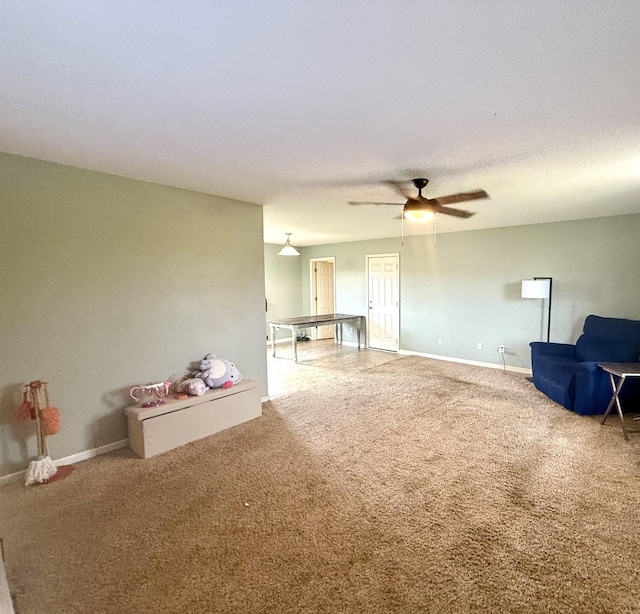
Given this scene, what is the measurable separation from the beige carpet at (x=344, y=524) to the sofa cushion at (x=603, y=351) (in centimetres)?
108

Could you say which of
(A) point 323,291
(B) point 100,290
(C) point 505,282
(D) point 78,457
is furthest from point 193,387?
(A) point 323,291

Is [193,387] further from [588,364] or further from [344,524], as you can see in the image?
[588,364]

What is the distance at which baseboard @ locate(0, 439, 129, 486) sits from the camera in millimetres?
2586

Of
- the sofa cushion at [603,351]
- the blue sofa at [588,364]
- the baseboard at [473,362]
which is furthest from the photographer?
the baseboard at [473,362]

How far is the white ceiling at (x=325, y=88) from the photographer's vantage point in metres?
1.24

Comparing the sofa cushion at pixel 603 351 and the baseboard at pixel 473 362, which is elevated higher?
the sofa cushion at pixel 603 351

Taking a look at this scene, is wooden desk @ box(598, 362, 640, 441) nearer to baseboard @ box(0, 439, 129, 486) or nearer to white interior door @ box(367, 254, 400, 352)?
white interior door @ box(367, 254, 400, 352)

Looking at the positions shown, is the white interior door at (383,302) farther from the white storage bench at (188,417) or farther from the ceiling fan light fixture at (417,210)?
the white storage bench at (188,417)

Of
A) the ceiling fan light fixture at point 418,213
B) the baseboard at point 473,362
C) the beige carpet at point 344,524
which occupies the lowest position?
the beige carpet at point 344,524

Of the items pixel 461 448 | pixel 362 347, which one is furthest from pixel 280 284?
pixel 461 448

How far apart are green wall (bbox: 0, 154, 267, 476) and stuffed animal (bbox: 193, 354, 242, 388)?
0.54 ft

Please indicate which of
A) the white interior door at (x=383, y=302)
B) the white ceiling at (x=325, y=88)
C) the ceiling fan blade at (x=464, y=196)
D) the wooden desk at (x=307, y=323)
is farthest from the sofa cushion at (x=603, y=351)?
the wooden desk at (x=307, y=323)

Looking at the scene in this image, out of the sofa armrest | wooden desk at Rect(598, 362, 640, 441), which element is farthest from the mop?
the sofa armrest

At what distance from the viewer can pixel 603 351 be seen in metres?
4.17
